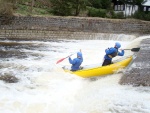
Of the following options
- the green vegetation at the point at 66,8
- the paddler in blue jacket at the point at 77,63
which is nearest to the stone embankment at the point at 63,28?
the green vegetation at the point at 66,8

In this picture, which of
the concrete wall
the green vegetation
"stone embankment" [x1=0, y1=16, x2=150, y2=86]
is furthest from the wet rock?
the green vegetation

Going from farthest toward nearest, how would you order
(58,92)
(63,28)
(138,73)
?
(63,28) < (138,73) < (58,92)

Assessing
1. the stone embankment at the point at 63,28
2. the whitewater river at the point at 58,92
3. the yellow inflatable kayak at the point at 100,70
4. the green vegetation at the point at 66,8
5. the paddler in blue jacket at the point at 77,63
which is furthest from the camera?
the green vegetation at the point at 66,8

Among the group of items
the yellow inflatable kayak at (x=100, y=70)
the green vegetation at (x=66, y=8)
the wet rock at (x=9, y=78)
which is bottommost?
the wet rock at (x=9, y=78)

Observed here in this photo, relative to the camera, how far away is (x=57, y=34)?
63.6 ft

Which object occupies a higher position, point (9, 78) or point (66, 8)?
point (66, 8)

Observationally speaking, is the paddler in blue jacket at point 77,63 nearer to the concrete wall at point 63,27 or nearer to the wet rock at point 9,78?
the wet rock at point 9,78

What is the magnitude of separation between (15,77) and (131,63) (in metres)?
3.98

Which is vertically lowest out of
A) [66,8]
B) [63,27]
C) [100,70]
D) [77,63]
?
[100,70]

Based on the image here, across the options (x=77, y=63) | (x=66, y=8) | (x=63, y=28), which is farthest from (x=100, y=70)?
(x=66, y=8)

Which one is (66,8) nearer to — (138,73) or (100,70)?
(100,70)

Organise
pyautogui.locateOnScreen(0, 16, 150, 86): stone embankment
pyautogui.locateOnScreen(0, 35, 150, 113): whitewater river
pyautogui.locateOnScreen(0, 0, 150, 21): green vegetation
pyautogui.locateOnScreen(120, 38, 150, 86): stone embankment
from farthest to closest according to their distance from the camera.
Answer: pyautogui.locateOnScreen(0, 0, 150, 21): green vegetation < pyautogui.locateOnScreen(0, 16, 150, 86): stone embankment < pyautogui.locateOnScreen(120, 38, 150, 86): stone embankment < pyautogui.locateOnScreen(0, 35, 150, 113): whitewater river

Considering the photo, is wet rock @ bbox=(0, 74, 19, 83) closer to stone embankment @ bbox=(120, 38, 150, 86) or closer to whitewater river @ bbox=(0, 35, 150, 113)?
whitewater river @ bbox=(0, 35, 150, 113)

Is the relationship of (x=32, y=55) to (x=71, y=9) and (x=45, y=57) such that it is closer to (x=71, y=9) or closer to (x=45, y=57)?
(x=45, y=57)
